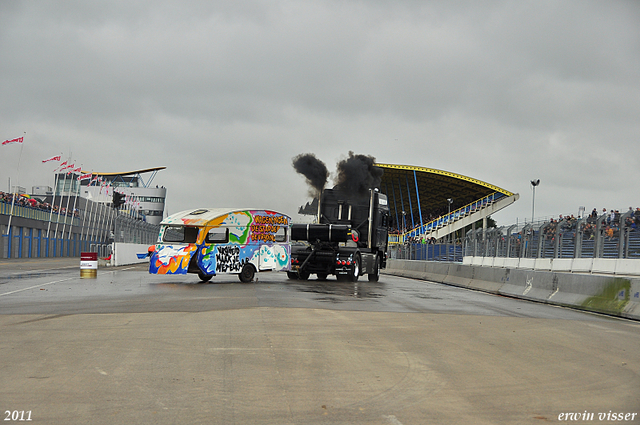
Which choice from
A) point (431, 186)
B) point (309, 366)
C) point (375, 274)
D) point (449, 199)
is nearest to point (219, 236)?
point (375, 274)

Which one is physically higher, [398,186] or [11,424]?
[398,186]

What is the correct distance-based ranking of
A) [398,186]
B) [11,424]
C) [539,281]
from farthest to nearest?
[398,186] < [539,281] < [11,424]

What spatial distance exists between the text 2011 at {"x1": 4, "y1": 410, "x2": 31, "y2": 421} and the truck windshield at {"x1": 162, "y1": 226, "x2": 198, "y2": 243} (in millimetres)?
16496

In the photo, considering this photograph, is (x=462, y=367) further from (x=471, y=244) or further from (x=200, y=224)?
(x=471, y=244)

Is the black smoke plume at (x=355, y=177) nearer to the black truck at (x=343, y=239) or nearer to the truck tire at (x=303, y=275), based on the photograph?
the black truck at (x=343, y=239)

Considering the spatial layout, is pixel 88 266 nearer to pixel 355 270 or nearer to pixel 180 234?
pixel 180 234

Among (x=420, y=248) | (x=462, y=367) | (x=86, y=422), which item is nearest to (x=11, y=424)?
(x=86, y=422)

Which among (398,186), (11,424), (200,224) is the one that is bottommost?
(11,424)

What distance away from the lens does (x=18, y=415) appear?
17.4ft

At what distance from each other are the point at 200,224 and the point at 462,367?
15.3 m

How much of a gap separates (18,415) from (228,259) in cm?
1713

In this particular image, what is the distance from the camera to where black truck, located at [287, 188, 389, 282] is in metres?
25.0

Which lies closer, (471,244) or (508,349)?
(508,349)

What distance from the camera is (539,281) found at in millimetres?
18281
